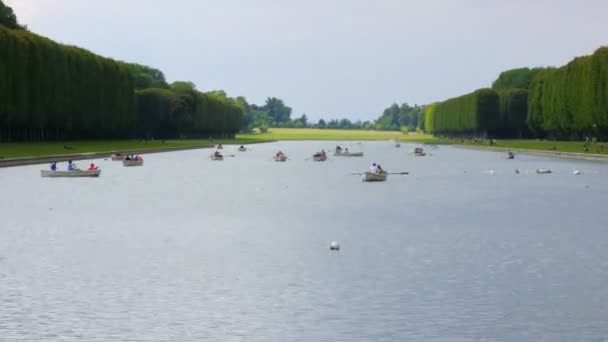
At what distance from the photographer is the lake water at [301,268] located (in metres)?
15.9

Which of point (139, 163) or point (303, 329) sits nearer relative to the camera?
point (303, 329)

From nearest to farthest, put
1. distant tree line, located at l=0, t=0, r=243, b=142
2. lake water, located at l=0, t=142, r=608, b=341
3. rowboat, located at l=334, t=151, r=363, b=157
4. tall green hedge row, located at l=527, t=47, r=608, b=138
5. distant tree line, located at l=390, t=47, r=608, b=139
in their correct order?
lake water, located at l=0, t=142, r=608, b=341 → distant tree line, located at l=0, t=0, r=243, b=142 → rowboat, located at l=334, t=151, r=363, b=157 → tall green hedge row, located at l=527, t=47, r=608, b=138 → distant tree line, located at l=390, t=47, r=608, b=139

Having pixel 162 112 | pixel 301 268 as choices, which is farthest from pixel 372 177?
pixel 162 112

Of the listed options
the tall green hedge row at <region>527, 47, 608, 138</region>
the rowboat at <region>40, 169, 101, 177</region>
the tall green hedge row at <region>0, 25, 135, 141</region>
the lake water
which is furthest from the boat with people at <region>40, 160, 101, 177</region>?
the tall green hedge row at <region>527, 47, 608, 138</region>

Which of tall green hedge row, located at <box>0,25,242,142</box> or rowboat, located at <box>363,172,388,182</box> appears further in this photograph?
tall green hedge row, located at <box>0,25,242,142</box>

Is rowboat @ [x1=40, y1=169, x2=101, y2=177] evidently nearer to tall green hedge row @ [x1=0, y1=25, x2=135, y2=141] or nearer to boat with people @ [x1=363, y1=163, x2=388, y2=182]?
boat with people @ [x1=363, y1=163, x2=388, y2=182]

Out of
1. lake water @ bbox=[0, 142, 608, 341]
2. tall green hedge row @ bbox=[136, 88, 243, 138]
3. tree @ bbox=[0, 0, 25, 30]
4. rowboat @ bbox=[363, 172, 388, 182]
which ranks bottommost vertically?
rowboat @ bbox=[363, 172, 388, 182]

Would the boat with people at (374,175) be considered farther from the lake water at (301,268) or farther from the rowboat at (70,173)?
the rowboat at (70,173)

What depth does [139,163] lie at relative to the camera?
3223 inches

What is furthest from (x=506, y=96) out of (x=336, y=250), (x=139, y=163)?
(x=336, y=250)

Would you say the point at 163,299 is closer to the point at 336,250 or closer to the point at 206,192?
the point at 336,250

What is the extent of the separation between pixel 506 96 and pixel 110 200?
162 m

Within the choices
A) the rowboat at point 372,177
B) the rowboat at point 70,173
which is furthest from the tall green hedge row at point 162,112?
the rowboat at point 372,177

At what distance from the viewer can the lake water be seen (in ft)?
52.2
